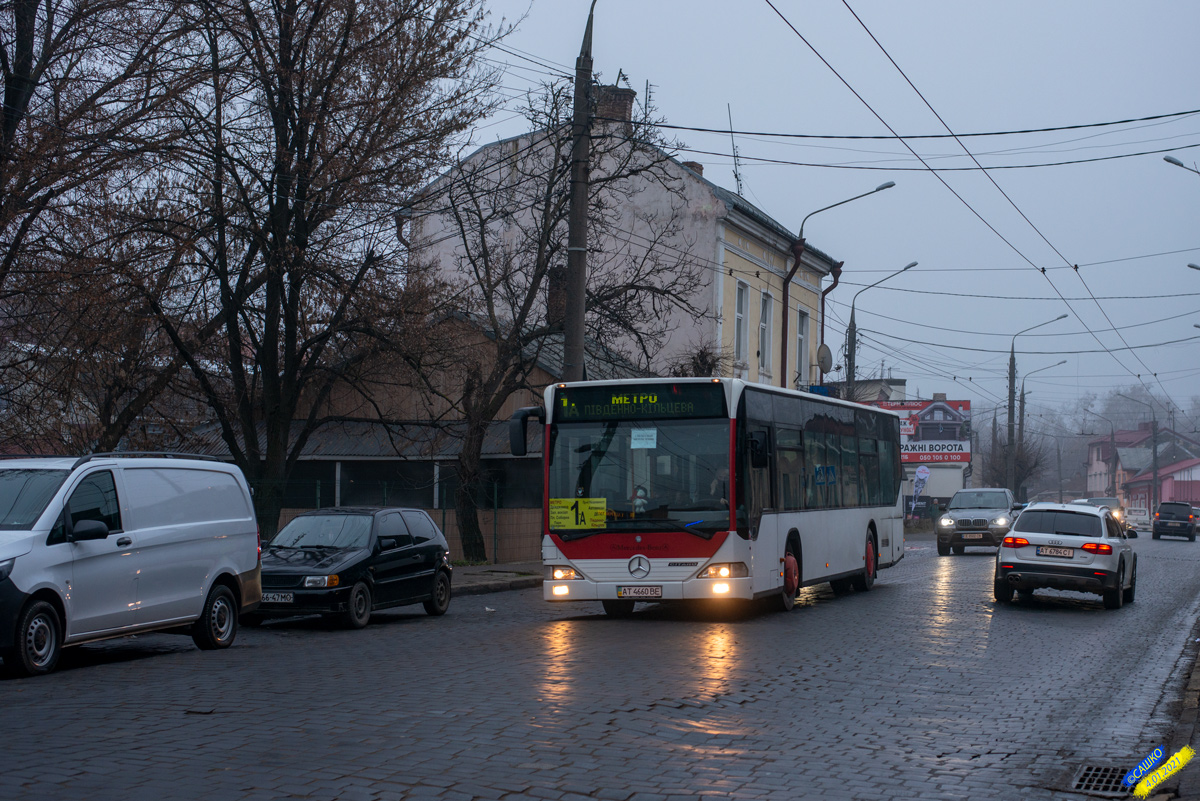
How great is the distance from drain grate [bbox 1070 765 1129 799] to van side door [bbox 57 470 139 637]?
799cm

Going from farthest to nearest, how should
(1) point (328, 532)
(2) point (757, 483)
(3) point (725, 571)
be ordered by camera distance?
1. (1) point (328, 532)
2. (2) point (757, 483)
3. (3) point (725, 571)

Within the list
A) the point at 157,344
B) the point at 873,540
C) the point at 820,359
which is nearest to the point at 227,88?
the point at 157,344

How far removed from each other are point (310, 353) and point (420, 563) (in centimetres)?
715

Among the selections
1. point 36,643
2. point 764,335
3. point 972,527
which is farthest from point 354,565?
point 764,335

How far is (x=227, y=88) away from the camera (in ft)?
64.1

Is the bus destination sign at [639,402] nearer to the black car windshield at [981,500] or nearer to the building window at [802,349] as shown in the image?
the black car windshield at [981,500]

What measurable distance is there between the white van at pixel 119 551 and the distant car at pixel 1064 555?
36.3 ft

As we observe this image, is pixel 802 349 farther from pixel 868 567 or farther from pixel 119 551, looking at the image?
pixel 119 551

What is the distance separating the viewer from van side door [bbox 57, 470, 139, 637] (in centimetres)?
1040

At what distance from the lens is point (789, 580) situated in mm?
16703

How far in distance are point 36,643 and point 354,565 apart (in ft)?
16.7

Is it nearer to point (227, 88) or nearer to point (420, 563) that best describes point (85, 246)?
point (227, 88)

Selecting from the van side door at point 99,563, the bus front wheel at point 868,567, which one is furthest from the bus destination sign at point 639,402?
the bus front wheel at point 868,567

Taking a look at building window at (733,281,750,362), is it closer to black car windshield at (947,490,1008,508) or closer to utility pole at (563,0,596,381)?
black car windshield at (947,490,1008,508)
